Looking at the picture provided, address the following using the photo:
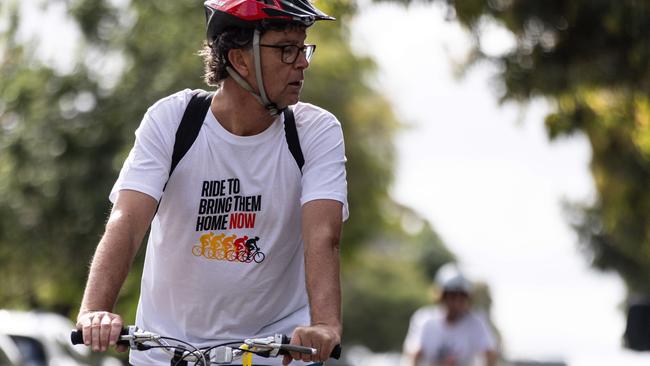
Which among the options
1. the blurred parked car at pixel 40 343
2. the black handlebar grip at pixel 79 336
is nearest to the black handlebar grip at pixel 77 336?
the black handlebar grip at pixel 79 336

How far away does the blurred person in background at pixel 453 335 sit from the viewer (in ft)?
39.9

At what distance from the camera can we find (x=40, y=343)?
18078 mm

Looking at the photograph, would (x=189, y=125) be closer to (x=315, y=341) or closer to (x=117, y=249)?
(x=117, y=249)

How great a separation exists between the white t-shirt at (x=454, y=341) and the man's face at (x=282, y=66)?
745 centimetres

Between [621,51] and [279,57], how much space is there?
734 centimetres

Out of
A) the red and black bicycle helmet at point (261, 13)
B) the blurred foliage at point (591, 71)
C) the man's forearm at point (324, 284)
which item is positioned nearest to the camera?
the man's forearm at point (324, 284)

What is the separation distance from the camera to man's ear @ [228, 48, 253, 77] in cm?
502

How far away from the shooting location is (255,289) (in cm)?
496

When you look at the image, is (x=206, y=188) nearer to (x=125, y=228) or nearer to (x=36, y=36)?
(x=125, y=228)

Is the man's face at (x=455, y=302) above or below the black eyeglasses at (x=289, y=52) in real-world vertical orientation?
below

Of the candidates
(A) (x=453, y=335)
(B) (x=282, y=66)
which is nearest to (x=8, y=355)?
(A) (x=453, y=335)

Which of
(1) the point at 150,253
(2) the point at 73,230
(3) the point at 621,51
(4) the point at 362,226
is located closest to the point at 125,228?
(1) the point at 150,253

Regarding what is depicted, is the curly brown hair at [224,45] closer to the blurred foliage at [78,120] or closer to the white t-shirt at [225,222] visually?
the white t-shirt at [225,222]

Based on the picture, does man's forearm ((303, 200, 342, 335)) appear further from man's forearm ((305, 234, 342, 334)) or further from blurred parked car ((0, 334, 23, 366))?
blurred parked car ((0, 334, 23, 366))
